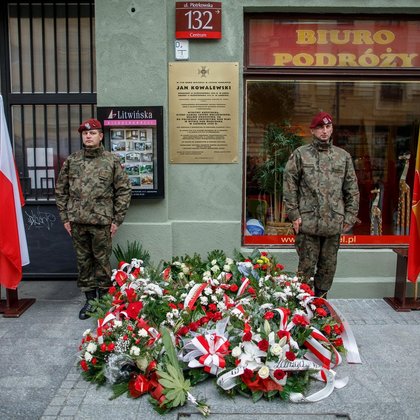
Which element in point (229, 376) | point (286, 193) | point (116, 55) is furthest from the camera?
point (116, 55)

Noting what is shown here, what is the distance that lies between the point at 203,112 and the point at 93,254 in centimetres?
194

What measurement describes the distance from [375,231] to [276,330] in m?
2.82

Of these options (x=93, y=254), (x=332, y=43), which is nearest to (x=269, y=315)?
(x=93, y=254)

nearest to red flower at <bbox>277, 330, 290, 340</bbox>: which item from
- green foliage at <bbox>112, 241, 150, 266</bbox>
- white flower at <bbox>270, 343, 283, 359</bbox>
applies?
white flower at <bbox>270, 343, 283, 359</bbox>

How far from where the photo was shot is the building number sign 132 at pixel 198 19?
18.5 feet

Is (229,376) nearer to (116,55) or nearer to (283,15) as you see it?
(116,55)

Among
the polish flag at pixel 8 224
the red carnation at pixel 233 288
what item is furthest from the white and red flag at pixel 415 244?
the polish flag at pixel 8 224

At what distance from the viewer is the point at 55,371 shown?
4.23m

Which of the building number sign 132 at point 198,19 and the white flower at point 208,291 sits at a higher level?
the building number sign 132 at point 198,19

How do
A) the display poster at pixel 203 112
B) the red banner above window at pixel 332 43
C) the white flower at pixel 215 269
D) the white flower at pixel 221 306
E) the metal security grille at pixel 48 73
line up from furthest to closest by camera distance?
the metal security grille at pixel 48 73
the red banner above window at pixel 332 43
the display poster at pixel 203 112
the white flower at pixel 215 269
the white flower at pixel 221 306

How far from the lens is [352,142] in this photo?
6.35 m

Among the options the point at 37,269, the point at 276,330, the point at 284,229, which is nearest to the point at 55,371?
the point at 276,330

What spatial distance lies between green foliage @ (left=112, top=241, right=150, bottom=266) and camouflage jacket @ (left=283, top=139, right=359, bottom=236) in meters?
1.70

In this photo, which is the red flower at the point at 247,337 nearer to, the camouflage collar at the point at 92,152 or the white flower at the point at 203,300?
the white flower at the point at 203,300
